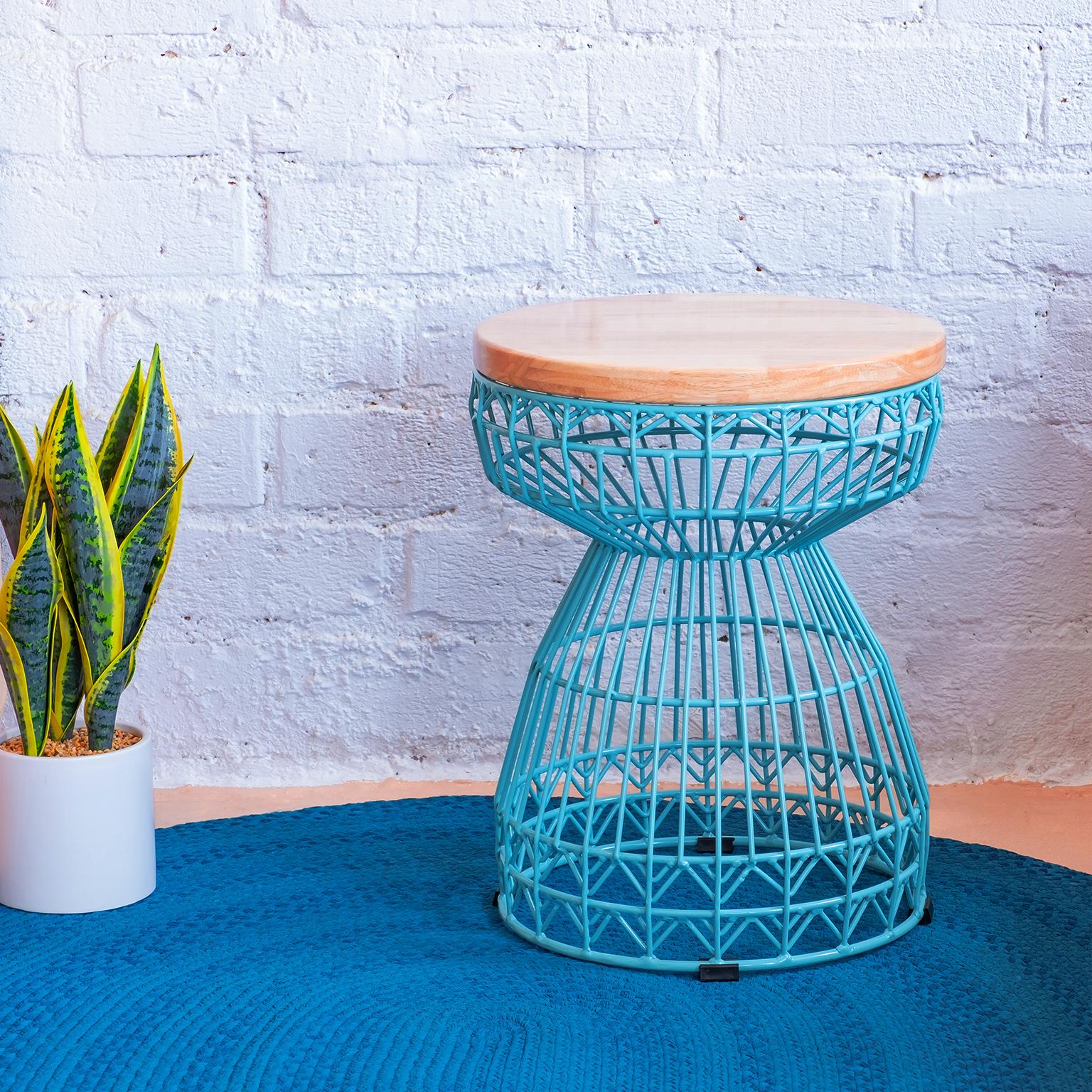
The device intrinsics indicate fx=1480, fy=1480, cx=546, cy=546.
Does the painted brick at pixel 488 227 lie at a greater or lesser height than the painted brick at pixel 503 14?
lesser

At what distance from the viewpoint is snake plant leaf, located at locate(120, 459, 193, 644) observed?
1336 millimetres

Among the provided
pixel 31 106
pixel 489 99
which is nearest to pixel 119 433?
pixel 31 106

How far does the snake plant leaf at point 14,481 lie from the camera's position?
1362 mm

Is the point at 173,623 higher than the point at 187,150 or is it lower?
lower

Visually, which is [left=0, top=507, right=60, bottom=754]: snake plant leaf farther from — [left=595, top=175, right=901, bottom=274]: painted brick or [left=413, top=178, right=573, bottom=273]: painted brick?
[left=595, top=175, right=901, bottom=274]: painted brick

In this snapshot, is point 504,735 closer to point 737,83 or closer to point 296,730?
point 296,730

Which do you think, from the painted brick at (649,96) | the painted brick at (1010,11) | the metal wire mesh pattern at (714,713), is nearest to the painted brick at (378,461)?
the metal wire mesh pattern at (714,713)

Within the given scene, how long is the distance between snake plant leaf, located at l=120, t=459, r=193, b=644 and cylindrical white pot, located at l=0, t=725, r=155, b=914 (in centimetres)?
14

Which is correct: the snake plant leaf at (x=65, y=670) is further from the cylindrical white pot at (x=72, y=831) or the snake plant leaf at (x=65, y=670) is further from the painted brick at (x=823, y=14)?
the painted brick at (x=823, y=14)

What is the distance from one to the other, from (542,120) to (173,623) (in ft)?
2.28

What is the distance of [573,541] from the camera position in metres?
1.67

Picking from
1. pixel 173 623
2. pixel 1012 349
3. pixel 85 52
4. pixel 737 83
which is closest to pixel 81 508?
pixel 173 623

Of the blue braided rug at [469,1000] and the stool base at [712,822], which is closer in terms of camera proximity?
the blue braided rug at [469,1000]

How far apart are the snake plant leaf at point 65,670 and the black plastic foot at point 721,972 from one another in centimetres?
62
